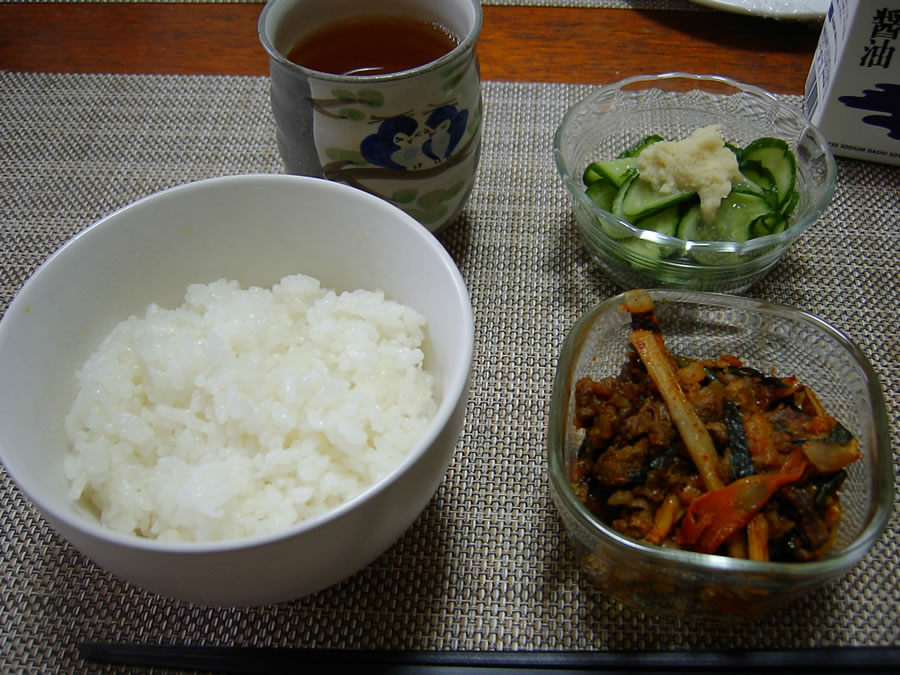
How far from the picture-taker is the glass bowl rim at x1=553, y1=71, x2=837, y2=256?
4.81ft

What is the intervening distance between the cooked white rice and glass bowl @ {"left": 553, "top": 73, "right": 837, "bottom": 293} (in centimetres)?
61

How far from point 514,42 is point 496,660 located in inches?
77.2

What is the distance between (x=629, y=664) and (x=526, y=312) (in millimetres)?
787

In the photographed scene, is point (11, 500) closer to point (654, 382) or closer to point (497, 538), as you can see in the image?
point (497, 538)

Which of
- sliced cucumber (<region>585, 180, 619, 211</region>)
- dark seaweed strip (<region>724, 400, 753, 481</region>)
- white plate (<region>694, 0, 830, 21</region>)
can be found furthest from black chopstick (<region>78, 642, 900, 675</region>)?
white plate (<region>694, 0, 830, 21</region>)

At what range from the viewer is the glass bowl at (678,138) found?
152cm

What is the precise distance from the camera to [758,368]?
56.2 inches

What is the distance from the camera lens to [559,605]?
3.86 ft

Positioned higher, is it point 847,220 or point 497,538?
point 847,220

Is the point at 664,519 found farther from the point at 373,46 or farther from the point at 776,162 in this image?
the point at 373,46

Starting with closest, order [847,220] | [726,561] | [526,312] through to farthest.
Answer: [726,561] < [526,312] < [847,220]

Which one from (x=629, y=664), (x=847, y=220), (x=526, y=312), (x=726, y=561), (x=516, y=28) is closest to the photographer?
(x=726, y=561)

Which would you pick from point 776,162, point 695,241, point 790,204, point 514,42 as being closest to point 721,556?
point 695,241

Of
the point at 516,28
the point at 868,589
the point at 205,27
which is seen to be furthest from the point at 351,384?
the point at 205,27
